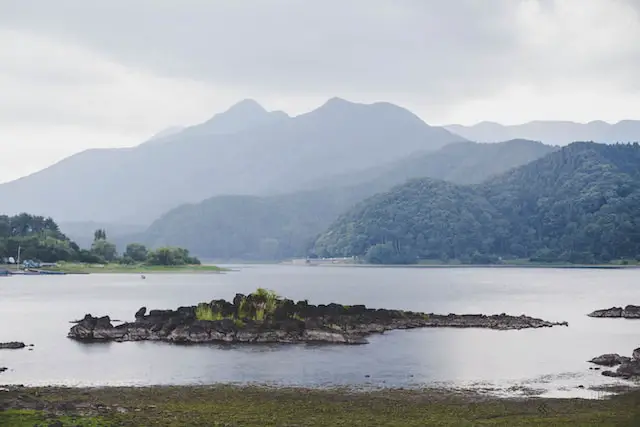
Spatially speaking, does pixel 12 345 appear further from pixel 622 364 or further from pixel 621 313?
pixel 621 313

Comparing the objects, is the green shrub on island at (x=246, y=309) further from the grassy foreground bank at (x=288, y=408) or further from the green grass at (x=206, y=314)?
the grassy foreground bank at (x=288, y=408)

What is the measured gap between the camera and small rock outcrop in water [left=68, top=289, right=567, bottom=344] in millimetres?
66625

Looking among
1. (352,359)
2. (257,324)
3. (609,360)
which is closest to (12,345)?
(257,324)

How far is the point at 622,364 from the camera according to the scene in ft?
162

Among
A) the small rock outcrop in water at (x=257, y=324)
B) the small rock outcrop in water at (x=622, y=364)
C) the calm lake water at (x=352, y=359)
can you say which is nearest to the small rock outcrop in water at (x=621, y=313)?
the calm lake water at (x=352, y=359)

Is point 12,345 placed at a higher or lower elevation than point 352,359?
lower

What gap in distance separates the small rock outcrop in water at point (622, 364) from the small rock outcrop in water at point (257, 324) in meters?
20.3

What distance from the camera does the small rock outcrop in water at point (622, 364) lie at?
46406 millimetres

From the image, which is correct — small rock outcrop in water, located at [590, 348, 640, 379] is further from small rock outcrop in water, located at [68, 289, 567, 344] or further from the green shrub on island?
the green shrub on island

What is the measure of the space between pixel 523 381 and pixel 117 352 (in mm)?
31306

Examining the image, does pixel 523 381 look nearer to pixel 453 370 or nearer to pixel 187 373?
pixel 453 370

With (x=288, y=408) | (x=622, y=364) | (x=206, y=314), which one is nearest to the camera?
(x=288, y=408)

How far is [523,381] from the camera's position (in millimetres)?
45156

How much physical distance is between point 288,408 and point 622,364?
25448 mm
